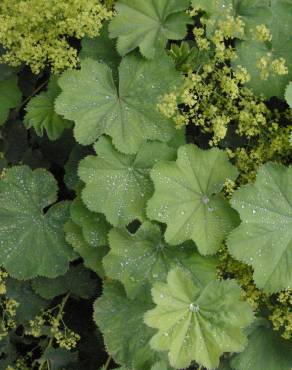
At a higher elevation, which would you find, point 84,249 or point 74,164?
point 74,164

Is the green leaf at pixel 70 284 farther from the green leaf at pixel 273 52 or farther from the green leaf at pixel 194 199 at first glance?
the green leaf at pixel 273 52

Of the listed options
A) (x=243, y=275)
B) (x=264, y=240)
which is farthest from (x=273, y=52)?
(x=243, y=275)

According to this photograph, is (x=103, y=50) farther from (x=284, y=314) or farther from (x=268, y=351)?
(x=268, y=351)

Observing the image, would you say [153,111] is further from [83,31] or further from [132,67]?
[83,31]

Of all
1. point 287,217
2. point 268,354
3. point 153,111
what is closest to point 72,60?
point 153,111

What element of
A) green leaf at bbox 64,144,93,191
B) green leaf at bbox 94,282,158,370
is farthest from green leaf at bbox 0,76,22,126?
green leaf at bbox 94,282,158,370

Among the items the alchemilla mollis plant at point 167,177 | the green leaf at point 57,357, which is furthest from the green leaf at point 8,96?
the green leaf at point 57,357

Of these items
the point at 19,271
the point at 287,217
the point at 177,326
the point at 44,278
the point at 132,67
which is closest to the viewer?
the point at 177,326
